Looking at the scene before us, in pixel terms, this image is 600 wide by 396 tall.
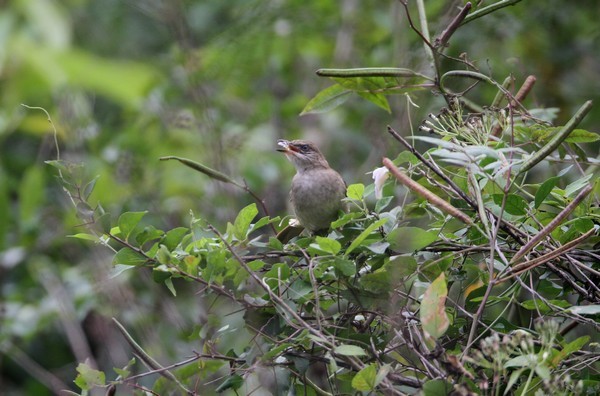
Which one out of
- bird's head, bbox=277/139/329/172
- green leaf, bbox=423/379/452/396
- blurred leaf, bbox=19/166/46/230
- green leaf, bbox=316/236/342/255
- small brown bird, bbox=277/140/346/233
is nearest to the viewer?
green leaf, bbox=423/379/452/396

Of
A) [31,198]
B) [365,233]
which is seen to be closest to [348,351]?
[365,233]

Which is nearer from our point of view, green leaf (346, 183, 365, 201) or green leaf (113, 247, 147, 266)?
green leaf (113, 247, 147, 266)

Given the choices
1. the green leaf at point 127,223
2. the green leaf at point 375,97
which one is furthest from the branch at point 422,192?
the green leaf at point 127,223

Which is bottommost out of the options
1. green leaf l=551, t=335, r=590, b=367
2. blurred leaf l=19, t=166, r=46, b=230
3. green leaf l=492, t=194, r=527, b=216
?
blurred leaf l=19, t=166, r=46, b=230

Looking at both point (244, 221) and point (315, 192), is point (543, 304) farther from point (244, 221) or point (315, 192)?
point (315, 192)

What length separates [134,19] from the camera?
23.9 ft

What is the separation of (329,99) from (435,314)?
96 cm

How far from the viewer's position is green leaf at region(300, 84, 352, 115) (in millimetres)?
2586

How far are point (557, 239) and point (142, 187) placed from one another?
320 cm

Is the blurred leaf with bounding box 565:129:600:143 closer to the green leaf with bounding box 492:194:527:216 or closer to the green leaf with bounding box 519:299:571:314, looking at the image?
the green leaf with bounding box 492:194:527:216

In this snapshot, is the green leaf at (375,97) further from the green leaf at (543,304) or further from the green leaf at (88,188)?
the green leaf at (88,188)

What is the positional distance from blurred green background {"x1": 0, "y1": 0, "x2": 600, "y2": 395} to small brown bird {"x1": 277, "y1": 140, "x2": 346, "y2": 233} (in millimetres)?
514

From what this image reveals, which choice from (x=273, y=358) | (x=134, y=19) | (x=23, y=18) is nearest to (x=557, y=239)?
(x=273, y=358)

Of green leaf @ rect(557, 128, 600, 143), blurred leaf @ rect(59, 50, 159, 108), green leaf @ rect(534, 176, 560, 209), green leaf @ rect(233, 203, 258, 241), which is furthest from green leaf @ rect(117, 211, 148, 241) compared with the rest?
blurred leaf @ rect(59, 50, 159, 108)
